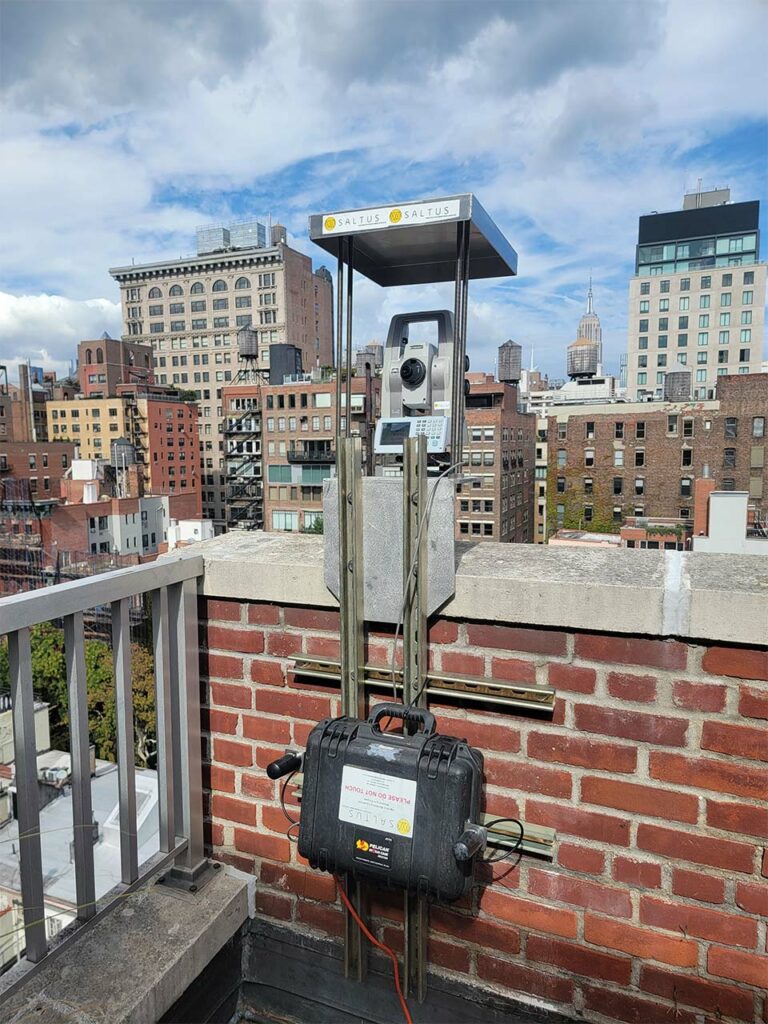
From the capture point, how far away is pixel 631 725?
1364mm

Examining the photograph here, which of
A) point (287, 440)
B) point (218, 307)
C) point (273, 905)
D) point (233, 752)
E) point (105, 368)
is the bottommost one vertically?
point (273, 905)

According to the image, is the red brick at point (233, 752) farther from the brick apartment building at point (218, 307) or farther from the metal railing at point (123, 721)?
the brick apartment building at point (218, 307)

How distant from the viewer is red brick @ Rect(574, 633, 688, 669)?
4.33 feet

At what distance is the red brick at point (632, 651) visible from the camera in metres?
1.32

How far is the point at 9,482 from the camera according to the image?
3819cm

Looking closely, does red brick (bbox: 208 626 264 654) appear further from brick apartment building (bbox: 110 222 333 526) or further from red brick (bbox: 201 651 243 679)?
brick apartment building (bbox: 110 222 333 526)

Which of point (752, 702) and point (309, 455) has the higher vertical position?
point (309, 455)

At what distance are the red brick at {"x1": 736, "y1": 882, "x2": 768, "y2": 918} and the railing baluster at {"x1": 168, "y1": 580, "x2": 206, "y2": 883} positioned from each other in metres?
1.29

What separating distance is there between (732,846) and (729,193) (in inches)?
3312

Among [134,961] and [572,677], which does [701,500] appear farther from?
[134,961]

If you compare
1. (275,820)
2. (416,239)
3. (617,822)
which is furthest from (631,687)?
(416,239)

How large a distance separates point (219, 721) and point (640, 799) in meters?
1.09

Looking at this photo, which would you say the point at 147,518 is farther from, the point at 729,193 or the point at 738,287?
the point at 729,193

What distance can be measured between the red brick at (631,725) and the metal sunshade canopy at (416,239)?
4.48 ft
